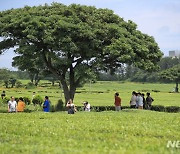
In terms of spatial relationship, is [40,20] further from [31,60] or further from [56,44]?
[31,60]

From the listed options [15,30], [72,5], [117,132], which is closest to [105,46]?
[72,5]

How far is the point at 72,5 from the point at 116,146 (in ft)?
77.5

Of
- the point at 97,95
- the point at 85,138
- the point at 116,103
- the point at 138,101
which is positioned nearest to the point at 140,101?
the point at 138,101

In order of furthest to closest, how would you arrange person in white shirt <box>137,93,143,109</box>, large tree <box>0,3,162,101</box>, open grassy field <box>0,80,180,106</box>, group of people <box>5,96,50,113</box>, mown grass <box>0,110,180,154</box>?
1. open grassy field <box>0,80,180,106</box>
2. person in white shirt <box>137,93,143,109</box>
3. large tree <box>0,3,162,101</box>
4. group of people <box>5,96,50,113</box>
5. mown grass <box>0,110,180,154</box>

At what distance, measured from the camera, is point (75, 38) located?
29.8 meters

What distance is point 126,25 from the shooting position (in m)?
33.2

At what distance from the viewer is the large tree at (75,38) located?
28734 millimetres

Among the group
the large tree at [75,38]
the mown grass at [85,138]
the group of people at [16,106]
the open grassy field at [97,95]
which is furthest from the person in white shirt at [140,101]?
the mown grass at [85,138]

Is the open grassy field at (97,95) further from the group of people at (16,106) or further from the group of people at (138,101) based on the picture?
the group of people at (16,106)

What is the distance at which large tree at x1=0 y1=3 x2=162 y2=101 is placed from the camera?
2873cm

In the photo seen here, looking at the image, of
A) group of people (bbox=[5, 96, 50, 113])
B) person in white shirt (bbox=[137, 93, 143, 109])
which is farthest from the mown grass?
person in white shirt (bbox=[137, 93, 143, 109])

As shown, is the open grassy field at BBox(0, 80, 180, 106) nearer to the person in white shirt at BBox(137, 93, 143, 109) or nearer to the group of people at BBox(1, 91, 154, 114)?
the group of people at BBox(1, 91, 154, 114)

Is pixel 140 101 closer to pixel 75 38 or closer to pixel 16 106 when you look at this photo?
pixel 75 38

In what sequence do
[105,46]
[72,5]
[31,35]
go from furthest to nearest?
1. [72,5]
2. [105,46]
3. [31,35]
